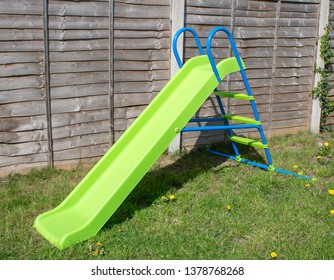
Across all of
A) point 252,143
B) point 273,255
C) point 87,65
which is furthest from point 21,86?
point 273,255

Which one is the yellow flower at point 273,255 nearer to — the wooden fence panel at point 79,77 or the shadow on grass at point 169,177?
the shadow on grass at point 169,177

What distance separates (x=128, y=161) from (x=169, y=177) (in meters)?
0.91

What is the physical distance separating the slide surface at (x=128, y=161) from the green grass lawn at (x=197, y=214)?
0.14m

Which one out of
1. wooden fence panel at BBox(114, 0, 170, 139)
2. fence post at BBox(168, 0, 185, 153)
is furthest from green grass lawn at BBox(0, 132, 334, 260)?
fence post at BBox(168, 0, 185, 153)

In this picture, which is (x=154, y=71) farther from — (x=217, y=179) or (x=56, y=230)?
(x=56, y=230)

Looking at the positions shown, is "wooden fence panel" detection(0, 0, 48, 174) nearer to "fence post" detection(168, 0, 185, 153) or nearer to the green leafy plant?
"fence post" detection(168, 0, 185, 153)

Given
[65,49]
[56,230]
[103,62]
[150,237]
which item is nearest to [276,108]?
[103,62]

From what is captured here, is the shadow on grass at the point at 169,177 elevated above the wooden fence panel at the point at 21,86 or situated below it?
below

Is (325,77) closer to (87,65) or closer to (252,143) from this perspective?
(252,143)

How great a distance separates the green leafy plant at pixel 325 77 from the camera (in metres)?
7.44

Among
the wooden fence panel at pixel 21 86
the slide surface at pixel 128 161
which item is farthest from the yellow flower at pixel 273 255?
the wooden fence panel at pixel 21 86

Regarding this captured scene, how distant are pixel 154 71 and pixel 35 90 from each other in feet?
4.96

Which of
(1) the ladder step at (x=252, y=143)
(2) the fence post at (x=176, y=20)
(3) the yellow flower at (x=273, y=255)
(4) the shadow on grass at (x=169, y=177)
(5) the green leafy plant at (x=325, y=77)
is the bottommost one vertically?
(3) the yellow flower at (x=273, y=255)

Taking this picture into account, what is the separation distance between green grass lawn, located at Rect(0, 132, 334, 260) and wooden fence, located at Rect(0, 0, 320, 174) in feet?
1.26
